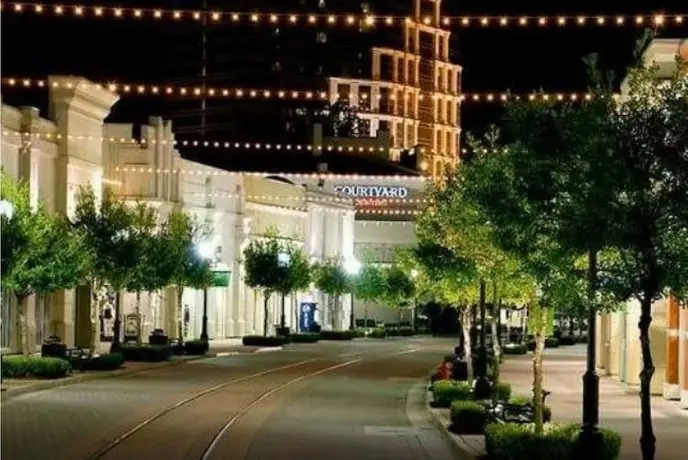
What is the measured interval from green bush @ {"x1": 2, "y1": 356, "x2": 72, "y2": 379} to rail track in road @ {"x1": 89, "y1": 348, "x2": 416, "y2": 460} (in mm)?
4046

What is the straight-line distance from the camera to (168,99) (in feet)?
533

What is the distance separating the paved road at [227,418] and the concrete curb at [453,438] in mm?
200

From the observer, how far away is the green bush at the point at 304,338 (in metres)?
81.6

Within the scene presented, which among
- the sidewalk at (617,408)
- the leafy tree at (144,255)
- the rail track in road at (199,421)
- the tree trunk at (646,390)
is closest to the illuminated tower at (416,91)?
the leafy tree at (144,255)

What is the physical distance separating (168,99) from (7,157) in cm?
11324

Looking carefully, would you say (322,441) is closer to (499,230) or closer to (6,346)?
(499,230)

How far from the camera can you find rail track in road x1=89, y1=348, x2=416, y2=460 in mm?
23219

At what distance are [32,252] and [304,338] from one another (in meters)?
45.4

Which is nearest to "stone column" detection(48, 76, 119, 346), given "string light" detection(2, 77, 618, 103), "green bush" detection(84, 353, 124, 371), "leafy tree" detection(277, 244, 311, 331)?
"string light" detection(2, 77, 618, 103)

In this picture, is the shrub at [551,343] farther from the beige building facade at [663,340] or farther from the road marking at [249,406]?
the beige building facade at [663,340]

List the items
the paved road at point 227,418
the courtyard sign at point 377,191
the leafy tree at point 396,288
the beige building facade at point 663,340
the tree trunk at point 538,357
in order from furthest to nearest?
the courtyard sign at point 377,191
the leafy tree at point 396,288
the beige building facade at point 663,340
the paved road at point 227,418
the tree trunk at point 538,357

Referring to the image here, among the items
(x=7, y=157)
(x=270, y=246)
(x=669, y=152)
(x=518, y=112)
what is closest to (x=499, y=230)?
(x=518, y=112)

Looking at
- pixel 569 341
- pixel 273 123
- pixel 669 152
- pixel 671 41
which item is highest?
pixel 273 123

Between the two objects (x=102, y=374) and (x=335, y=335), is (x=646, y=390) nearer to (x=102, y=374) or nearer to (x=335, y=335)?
(x=102, y=374)
